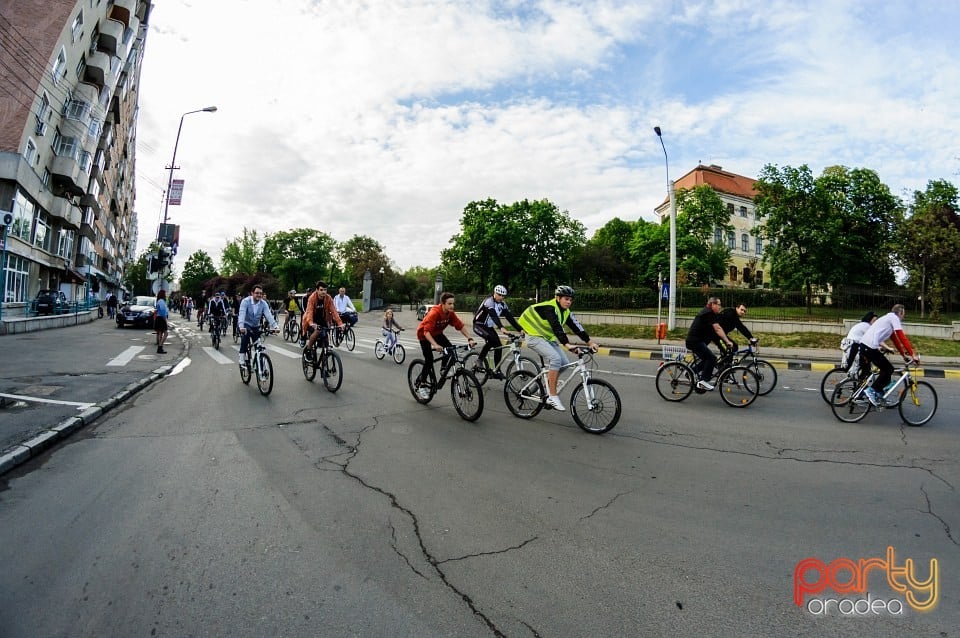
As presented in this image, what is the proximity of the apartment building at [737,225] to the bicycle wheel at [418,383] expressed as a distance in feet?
191

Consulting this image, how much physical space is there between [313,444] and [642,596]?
4090 millimetres

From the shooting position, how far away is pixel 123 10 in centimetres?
3734

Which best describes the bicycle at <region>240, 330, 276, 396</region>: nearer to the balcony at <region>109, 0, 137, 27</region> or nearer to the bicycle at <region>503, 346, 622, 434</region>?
the bicycle at <region>503, 346, 622, 434</region>

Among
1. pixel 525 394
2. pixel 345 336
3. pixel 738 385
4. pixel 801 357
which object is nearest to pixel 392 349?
pixel 345 336

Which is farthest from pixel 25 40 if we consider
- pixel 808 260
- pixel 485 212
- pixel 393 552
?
pixel 808 260

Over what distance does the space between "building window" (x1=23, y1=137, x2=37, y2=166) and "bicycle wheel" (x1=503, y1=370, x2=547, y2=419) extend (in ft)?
111

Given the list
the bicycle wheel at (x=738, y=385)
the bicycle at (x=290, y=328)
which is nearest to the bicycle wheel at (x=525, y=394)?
the bicycle wheel at (x=738, y=385)

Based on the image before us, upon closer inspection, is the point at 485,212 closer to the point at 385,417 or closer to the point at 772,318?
the point at 772,318

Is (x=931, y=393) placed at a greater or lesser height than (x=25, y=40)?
lesser

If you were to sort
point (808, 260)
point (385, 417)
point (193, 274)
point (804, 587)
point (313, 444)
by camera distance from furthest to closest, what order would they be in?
point (193, 274) → point (808, 260) → point (385, 417) → point (313, 444) → point (804, 587)

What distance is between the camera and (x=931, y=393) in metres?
7.48

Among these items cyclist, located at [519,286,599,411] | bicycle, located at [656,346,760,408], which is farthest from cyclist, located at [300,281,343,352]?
bicycle, located at [656,346,760,408]

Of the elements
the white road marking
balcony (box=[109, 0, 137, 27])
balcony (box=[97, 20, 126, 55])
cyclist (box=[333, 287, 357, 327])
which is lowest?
the white road marking

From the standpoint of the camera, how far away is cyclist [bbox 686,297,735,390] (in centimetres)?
871
